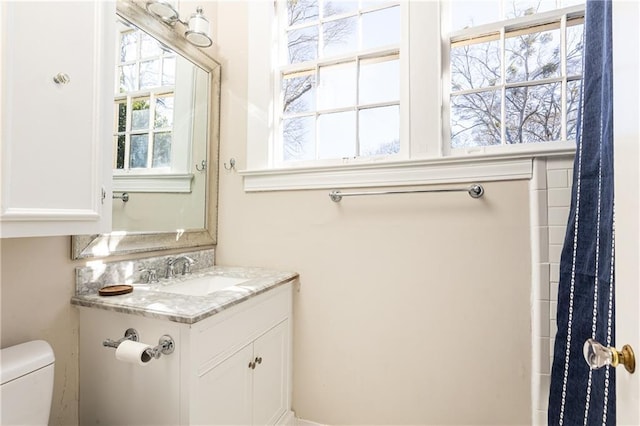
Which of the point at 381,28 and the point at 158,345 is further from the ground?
the point at 381,28

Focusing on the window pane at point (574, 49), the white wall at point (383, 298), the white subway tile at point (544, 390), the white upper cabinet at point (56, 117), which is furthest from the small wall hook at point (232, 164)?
the white subway tile at point (544, 390)

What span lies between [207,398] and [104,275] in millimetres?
660

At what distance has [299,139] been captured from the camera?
1800mm

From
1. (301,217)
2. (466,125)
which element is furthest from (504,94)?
(301,217)

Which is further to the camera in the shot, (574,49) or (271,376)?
(271,376)

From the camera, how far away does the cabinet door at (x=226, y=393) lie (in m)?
1.04

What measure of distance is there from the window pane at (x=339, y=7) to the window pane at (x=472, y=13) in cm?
50

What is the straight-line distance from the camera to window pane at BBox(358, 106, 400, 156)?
62.8 inches

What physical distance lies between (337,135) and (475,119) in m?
0.69

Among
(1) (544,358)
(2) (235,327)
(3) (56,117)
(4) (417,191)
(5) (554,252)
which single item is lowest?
(1) (544,358)

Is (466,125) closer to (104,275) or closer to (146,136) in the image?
(146,136)

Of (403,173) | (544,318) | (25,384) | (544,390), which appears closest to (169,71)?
(403,173)

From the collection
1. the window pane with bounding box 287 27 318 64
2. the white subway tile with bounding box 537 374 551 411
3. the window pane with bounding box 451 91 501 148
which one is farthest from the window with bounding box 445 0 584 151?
the white subway tile with bounding box 537 374 551 411

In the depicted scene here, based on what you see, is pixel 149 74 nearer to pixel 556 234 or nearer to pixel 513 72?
pixel 513 72
